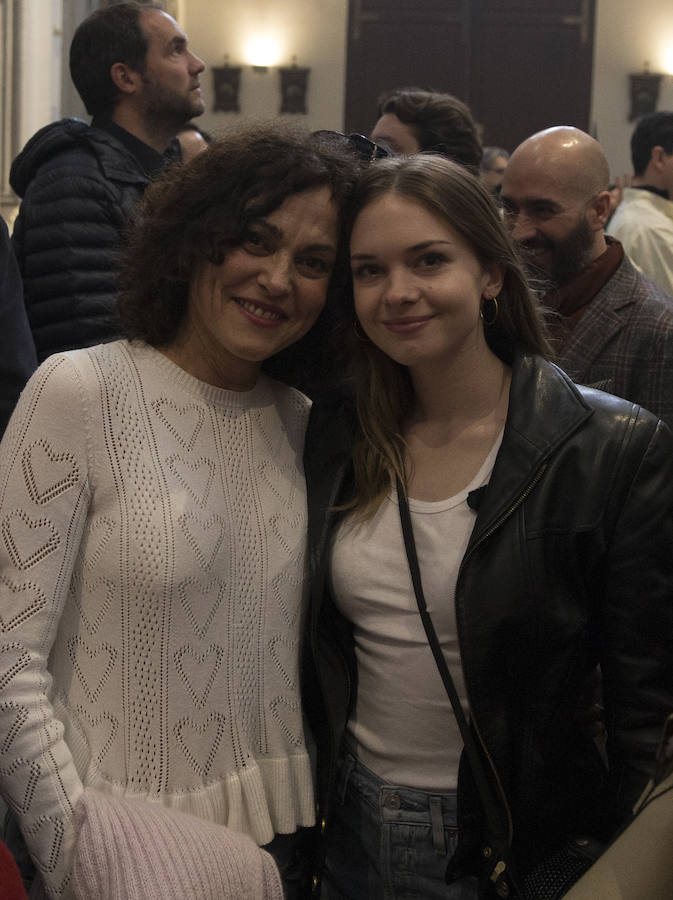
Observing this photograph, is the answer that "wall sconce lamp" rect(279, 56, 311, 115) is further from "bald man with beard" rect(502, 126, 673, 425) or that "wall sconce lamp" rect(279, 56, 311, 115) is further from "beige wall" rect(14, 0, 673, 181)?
"bald man with beard" rect(502, 126, 673, 425)

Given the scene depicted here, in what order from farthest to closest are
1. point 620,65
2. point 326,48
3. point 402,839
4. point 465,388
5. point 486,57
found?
point 486,57 → point 326,48 → point 620,65 → point 465,388 → point 402,839

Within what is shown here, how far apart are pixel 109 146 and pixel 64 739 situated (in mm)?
1748

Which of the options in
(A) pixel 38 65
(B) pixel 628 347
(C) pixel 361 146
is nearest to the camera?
(C) pixel 361 146

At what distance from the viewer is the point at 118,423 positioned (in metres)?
1.60

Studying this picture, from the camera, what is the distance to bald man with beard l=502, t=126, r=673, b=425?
247cm

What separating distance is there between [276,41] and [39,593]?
26.8 feet

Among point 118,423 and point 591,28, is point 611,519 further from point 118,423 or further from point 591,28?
point 591,28

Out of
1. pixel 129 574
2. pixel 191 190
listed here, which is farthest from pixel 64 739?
pixel 191 190

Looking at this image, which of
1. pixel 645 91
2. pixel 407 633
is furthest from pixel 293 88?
pixel 407 633

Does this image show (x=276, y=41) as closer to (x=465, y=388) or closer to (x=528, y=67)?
(x=528, y=67)

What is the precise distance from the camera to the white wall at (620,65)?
8.73m

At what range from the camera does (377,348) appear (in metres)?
1.97

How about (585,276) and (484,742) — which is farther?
(585,276)

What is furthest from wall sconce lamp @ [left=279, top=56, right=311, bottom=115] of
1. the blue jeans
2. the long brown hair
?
the blue jeans
